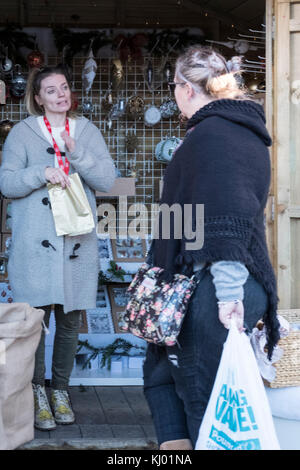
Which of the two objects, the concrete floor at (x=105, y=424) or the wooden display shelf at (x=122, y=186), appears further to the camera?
the wooden display shelf at (x=122, y=186)

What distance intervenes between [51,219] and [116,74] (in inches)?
84.8

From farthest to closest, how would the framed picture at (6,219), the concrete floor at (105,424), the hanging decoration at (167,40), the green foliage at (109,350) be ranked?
the hanging decoration at (167,40)
the framed picture at (6,219)
the green foliage at (109,350)
the concrete floor at (105,424)

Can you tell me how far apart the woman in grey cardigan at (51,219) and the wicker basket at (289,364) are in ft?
3.76

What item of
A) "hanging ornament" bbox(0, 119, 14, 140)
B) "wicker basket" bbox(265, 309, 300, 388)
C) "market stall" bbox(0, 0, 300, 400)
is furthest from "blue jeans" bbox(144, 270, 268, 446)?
"hanging ornament" bbox(0, 119, 14, 140)

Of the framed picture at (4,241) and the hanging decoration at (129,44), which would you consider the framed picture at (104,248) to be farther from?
the hanging decoration at (129,44)

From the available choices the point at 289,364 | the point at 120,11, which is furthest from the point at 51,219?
the point at 120,11

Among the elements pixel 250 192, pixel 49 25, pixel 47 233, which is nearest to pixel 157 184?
pixel 49 25

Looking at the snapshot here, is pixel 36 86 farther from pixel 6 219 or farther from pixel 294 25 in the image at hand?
pixel 6 219

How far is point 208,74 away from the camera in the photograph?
2.45 m

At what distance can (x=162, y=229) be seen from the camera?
2.51m

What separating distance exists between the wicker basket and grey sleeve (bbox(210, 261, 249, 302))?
2.73ft

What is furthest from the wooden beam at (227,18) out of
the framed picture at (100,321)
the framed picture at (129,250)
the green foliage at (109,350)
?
the green foliage at (109,350)

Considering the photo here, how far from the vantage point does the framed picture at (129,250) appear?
509 cm

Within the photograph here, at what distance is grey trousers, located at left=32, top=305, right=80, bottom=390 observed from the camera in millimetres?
3652
